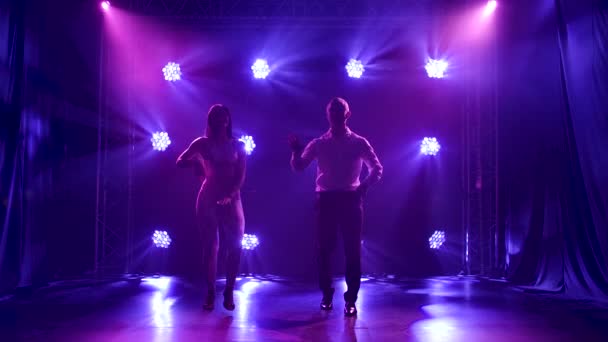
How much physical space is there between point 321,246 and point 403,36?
462 cm

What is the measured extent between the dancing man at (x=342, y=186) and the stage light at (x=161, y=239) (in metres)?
3.98

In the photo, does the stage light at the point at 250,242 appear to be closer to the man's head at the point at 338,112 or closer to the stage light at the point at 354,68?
the stage light at the point at 354,68

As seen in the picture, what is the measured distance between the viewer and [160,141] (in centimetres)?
776

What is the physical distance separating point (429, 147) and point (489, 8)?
2.32 metres

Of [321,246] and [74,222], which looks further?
[74,222]

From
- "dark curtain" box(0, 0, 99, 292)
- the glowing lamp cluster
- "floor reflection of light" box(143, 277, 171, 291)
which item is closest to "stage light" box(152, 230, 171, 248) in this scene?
"floor reflection of light" box(143, 277, 171, 291)

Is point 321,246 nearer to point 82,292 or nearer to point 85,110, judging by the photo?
point 82,292

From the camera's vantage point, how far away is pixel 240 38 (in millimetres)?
7844

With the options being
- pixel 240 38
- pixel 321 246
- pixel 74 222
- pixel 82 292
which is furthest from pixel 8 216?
pixel 240 38

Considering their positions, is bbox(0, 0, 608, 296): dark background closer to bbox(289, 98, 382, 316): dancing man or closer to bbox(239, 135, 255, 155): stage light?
bbox(239, 135, 255, 155): stage light

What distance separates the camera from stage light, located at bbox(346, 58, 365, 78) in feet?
25.6

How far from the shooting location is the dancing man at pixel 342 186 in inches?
171

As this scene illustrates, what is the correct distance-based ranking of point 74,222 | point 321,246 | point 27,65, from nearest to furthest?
point 321,246 → point 27,65 → point 74,222

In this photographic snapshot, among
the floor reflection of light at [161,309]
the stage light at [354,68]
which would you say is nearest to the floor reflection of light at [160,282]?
the floor reflection of light at [161,309]
